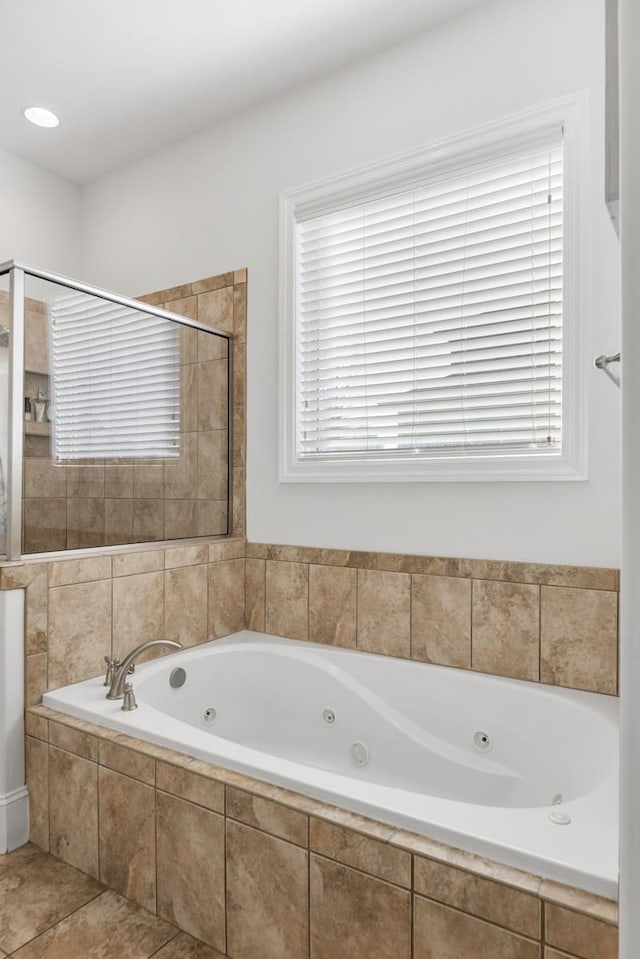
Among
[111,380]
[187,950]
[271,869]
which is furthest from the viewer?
[111,380]

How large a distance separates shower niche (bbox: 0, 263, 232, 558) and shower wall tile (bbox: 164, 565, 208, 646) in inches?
7.2

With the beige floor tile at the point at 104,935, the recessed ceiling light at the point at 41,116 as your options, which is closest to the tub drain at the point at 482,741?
the beige floor tile at the point at 104,935

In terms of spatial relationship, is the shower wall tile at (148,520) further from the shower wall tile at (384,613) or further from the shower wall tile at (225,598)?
the shower wall tile at (384,613)

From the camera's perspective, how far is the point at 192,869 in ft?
5.11

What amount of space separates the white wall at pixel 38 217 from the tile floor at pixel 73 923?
255cm

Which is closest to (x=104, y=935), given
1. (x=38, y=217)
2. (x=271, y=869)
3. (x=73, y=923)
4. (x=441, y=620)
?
(x=73, y=923)

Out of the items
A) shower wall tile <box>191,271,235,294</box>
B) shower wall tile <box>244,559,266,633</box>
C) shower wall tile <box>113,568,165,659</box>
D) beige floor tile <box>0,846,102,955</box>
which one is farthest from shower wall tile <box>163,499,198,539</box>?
beige floor tile <box>0,846,102,955</box>

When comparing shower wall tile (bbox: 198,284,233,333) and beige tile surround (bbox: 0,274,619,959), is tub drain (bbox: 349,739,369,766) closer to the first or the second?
beige tile surround (bbox: 0,274,619,959)

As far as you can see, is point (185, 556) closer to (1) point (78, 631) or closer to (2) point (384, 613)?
(1) point (78, 631)

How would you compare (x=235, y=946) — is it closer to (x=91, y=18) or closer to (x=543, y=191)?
(x=543, y=191)

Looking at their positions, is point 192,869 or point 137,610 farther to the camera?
point 137,610

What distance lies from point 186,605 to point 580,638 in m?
1.50

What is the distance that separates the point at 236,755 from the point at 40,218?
9.78ft

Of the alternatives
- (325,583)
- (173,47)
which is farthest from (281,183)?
(325,583)
